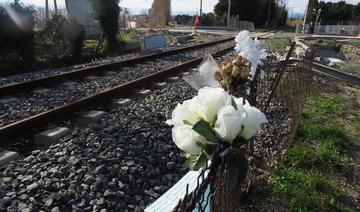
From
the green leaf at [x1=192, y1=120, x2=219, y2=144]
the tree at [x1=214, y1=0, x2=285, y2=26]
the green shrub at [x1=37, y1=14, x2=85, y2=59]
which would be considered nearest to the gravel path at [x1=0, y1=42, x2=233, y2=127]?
the green leaf at [x1=192, y1=120, x2=219, y2=144]

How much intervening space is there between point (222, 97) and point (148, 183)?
91.8 inches

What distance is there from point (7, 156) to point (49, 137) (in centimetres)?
60

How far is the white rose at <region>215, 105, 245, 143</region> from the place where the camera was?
123 cm

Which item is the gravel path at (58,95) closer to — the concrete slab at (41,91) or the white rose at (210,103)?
the concrete slab at (41,91)

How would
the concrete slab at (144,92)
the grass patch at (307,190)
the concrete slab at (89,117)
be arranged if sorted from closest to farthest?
the grass patch at (307,190) < the concrete slab at (89,117) < the concrete slab at (144,92)

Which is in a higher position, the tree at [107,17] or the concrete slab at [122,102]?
the tree at [107,17]

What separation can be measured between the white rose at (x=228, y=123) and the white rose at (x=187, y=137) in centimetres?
8

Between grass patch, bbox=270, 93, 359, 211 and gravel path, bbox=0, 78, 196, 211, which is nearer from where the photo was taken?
gravel path, bbox=0, 78, 196, 211

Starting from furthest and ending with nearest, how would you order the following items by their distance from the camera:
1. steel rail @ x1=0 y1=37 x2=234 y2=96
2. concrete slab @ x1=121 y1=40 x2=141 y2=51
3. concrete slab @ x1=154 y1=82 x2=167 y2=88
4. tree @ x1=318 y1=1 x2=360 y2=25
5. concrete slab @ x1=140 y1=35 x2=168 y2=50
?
1. tree @ x1=318 y1=1 x2=360 y2=25
2. concrete slab @ x1=121 y1=40 x2=141 y2=51
3. concrete slab @ x1=140 y1=35 x2=168 y2=50
4. concrete slab @ x1=154 y1=82 x2=167 y2=88
5. steel rail @ x1=0 y1=37 x2=234 y2=96

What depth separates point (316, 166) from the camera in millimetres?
4137

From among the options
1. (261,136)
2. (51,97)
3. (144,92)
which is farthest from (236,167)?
(51,97)

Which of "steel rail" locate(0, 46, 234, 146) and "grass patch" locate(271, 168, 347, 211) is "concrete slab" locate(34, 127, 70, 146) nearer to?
"steel rail" locate(0, 46, 234, 146)

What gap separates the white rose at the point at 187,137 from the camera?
1.30m

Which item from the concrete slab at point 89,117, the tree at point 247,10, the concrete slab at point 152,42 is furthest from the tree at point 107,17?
the tree at point 247,10
